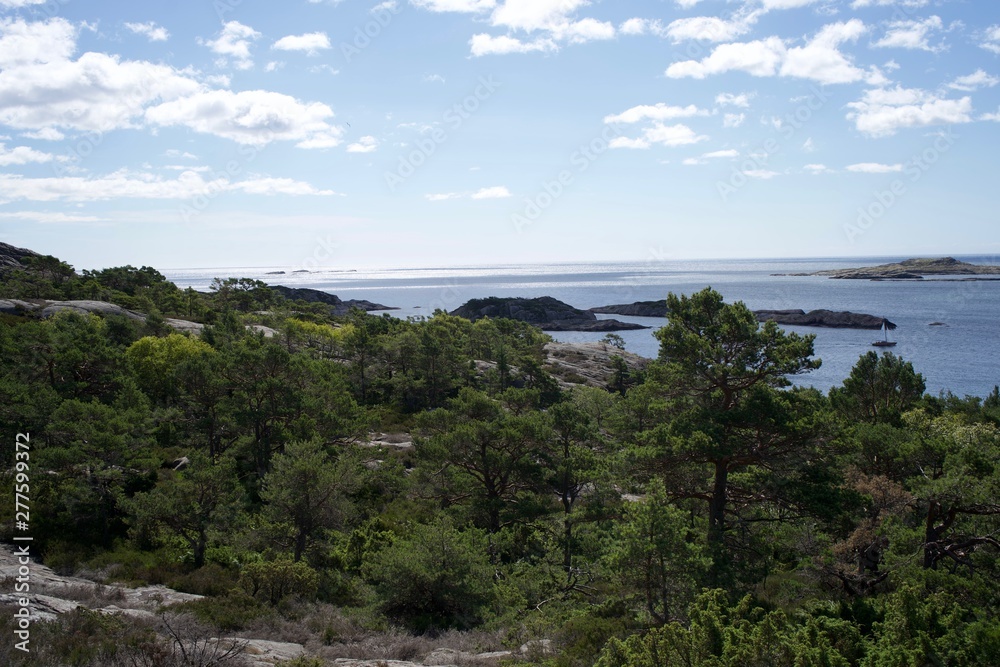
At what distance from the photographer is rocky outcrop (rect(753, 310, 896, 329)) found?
11038cm

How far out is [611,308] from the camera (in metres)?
169

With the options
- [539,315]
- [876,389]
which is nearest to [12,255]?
[539,315]

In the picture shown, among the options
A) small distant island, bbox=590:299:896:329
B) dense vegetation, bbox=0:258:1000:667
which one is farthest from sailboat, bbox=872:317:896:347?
dense vegetation, bbox=0:258:1000:667

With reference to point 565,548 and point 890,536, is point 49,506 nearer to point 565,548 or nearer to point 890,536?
point 565,548

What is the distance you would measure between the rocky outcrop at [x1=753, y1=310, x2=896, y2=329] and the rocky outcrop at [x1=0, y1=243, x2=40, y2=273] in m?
129

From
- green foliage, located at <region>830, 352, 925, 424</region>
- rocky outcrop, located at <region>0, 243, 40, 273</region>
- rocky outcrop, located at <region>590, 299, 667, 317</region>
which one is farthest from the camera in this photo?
rocky outcrop, located at <region>590, 299, 667, 317</region>

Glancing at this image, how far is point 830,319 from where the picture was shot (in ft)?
390

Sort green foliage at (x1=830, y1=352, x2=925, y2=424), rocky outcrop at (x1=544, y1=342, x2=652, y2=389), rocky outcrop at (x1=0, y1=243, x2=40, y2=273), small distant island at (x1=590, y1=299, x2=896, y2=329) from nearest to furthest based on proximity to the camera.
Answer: green foliage at (x1=830, y1=352, x2=925, y2=424) → rocky outcrop at (x1=544, y1=342, x2=652, y2=389) → rocky outcrop at (x1=0, y1=243, x2=40, y2=273) → small distant island at (x1=590, y1=299, x2=896, y2=329)

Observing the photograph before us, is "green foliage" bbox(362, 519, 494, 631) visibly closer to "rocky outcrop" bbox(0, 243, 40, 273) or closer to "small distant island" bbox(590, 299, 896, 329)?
"small distant island" bbox(590, 299, 896, 329)

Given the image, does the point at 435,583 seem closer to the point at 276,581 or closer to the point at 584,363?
the point at 276,581

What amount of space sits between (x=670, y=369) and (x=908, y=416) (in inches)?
631

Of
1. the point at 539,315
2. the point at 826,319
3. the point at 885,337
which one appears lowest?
the point at 885,337

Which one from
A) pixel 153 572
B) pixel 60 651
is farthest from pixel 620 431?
pixel 60 651

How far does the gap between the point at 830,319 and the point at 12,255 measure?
493 feet
